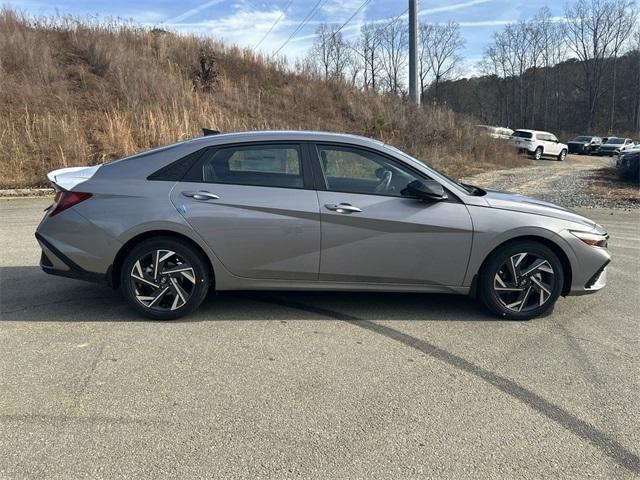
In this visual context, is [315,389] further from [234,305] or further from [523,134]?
[523,134]

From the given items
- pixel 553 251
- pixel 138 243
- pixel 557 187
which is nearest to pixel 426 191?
pixel 553 251

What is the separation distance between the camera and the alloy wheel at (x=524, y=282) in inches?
179

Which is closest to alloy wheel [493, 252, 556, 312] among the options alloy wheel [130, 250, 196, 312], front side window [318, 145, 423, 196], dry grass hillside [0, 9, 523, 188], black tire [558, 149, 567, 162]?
front side window [318, 145, 423, 196]

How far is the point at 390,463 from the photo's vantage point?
2660 mm

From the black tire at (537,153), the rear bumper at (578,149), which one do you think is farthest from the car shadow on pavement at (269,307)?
the rear bumper at (578,149)

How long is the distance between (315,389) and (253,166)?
2071 millimetres

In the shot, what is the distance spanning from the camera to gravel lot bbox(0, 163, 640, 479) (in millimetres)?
2676

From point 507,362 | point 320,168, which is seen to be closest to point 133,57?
point 320,168

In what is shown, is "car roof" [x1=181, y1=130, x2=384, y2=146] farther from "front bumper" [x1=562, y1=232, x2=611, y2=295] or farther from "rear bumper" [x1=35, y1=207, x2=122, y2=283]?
"front bumper" [x1=562, y1=232, x2=611, y2=295]

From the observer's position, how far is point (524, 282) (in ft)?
15.0

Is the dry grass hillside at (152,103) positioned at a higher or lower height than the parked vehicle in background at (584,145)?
higher

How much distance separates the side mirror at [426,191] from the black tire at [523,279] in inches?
27.9

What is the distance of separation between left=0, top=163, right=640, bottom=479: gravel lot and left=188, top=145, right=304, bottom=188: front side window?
1.19 m

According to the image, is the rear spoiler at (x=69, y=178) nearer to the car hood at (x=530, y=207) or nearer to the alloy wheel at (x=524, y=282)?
the car hood at (x=530, y=207)
